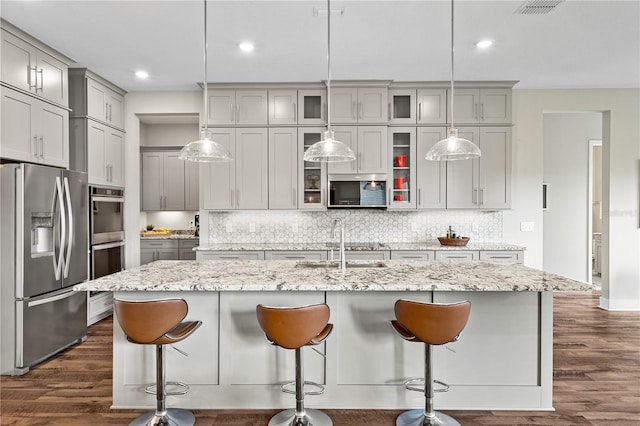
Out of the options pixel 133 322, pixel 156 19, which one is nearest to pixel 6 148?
pixel 156 19

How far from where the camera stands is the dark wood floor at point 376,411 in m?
2.56

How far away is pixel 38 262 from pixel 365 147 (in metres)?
3.62

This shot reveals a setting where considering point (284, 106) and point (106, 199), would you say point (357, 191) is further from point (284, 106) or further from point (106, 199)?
point (106, 199)

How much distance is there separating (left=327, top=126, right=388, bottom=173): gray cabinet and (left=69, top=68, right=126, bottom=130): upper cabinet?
2829 millimetres

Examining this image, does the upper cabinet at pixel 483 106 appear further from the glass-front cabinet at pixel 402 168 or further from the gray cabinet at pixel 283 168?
the gray cabinet at pixel 283 168

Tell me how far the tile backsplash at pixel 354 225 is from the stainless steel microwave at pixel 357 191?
1.15 feet

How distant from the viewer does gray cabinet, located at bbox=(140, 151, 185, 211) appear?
20.5 ft

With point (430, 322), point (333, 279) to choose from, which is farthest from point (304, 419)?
point (430, 322)

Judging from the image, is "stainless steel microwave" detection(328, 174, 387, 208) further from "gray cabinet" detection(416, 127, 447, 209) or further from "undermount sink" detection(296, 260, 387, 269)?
"undermount sink" detection(296, 260, 387, 269)

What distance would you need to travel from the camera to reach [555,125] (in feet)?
21.7

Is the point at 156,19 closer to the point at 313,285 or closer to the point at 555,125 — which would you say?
the point at 313,285

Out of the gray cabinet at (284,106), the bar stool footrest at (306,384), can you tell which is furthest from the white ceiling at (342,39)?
the bar stool footrest at (306,384)

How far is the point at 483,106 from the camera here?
16.4ft

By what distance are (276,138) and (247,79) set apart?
788 mm
